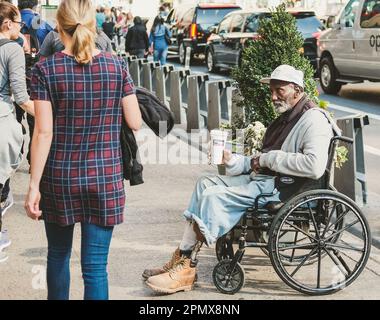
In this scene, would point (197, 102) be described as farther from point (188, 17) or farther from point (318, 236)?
point (188, 17)

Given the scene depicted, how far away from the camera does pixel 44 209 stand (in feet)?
13.0

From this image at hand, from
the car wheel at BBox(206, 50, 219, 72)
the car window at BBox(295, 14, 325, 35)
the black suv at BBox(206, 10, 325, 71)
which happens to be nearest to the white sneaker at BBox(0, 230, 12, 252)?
the black suv at BBox(206, 10, 325, 71)

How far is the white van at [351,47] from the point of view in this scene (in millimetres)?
14961

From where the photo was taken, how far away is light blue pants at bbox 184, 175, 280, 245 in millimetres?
4965

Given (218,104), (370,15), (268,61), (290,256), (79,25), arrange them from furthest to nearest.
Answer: (370,15) < (218,104) < (268,61) < (290,256) < (79,25)

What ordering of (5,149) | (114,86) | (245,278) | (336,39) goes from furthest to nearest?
(336,39) → (5,149) → (245,278) → (114,86)

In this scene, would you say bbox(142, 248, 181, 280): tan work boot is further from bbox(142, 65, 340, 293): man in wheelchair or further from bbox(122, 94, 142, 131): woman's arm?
bbox(122, 94, 142, 131): woman's arm

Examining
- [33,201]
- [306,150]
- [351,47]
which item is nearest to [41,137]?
[33,201]

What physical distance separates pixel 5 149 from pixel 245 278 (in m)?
1.94

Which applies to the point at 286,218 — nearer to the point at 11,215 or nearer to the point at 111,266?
the point at 111,266

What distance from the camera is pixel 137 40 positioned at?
19625mm

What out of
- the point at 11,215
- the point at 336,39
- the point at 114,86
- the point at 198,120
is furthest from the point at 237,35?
the point at 114,86

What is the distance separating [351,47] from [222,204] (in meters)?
11.4

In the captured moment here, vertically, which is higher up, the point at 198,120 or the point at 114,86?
the point at 114,86
